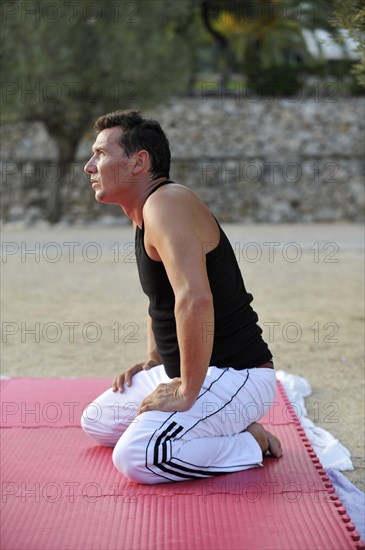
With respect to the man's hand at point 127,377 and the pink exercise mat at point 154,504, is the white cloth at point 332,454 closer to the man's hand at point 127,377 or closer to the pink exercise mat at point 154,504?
the pink exercise mat at point 154,504

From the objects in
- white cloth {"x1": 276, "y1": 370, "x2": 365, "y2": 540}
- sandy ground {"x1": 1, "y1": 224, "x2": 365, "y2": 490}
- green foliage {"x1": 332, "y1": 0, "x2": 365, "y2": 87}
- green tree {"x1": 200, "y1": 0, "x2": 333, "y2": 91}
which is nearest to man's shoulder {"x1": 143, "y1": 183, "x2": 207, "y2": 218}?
white cloth {"x1": 276, "y1": 370, "x2": 365, "y2": 540}

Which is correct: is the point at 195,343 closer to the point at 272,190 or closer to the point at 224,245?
the point at 224,245

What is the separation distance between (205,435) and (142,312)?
4.26 meters

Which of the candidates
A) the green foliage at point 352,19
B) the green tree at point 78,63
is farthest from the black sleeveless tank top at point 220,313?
the green tree at point 78,63

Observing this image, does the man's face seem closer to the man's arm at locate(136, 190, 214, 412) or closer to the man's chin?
the man's chin

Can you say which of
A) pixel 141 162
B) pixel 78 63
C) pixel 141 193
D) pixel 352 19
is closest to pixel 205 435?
pixel 141 193

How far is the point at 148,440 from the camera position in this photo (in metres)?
2.81

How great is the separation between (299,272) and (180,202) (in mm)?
7004

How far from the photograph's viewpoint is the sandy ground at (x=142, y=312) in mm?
4949

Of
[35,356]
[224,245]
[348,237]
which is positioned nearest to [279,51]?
[348,237]

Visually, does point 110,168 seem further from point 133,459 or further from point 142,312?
point 142,312

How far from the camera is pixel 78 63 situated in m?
14.5

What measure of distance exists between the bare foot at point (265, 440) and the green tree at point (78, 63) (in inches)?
452

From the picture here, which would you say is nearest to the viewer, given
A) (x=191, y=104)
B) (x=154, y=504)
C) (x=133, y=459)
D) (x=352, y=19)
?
(x=154, y=504)
